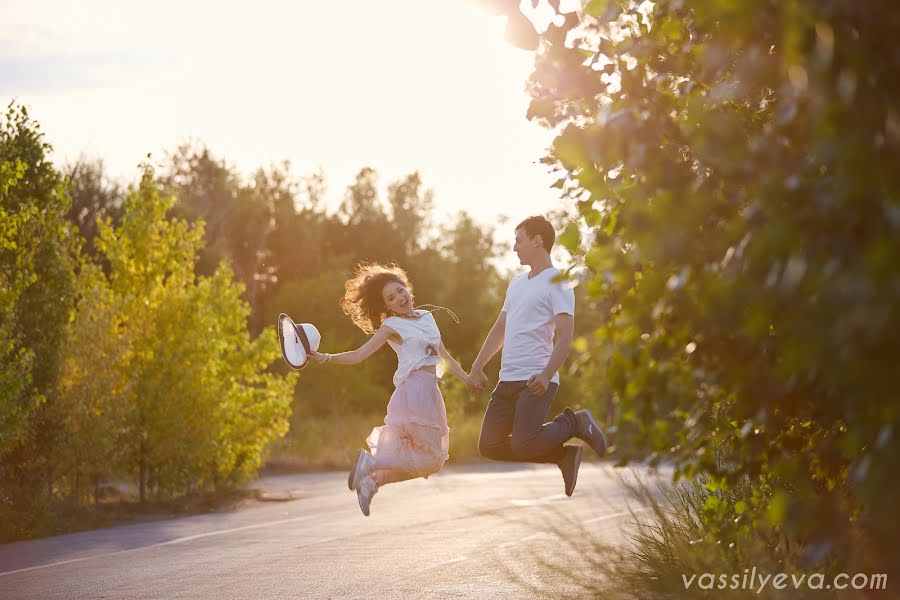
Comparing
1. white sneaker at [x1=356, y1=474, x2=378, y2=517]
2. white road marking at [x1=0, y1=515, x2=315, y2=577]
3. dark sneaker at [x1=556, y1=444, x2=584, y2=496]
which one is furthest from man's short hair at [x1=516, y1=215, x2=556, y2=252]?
white road marking at [x1=0, y1=515, x2=315, y2=577]

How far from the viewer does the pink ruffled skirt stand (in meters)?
8.10

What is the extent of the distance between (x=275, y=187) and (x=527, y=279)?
43.2m

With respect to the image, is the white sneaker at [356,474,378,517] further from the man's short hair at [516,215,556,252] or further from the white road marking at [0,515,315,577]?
the white road marking at [0,515,315,577]

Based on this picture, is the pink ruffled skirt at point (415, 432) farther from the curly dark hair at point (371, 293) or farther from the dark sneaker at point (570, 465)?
the dark sneaker at point (570, 465)

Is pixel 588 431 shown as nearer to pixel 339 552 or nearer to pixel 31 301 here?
pixel 339 552

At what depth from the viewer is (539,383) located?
7.86 metres

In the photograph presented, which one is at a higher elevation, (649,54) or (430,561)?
(649,54)

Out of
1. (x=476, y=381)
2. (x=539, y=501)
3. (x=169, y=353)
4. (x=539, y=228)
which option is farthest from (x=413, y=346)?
(x=169, y=353)

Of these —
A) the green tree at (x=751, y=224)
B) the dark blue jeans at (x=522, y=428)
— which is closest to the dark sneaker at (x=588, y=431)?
the dark blue jeans at (x=522, y=428)

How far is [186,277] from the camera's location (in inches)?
771

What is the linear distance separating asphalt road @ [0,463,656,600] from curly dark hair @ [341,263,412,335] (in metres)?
1.67

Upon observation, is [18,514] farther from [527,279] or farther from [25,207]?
[527,279]

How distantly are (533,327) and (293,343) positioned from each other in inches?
62.7

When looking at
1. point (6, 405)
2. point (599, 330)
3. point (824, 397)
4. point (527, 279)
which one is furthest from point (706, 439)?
point (6, 405)
